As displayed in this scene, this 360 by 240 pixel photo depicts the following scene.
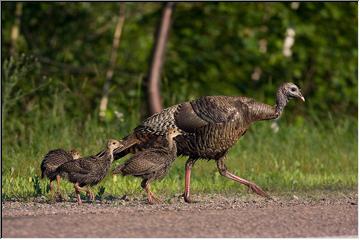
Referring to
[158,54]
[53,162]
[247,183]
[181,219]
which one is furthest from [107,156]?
[158,54]

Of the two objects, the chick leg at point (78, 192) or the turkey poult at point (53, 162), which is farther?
the turkey poult at point (53, 162)

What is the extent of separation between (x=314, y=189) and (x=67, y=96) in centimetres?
485

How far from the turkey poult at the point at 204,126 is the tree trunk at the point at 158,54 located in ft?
22.9

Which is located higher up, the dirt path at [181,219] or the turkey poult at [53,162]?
the turkey poult at [53,162]

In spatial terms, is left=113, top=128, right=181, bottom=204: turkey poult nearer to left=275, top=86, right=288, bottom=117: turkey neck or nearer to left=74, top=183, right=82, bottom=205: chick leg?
left=74, top=183, right=82, bottom=205: chick leg

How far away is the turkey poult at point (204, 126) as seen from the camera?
11586 millimetres

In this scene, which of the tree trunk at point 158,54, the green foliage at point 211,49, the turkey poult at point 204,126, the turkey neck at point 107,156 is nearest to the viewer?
the turkey neck at point 107,156

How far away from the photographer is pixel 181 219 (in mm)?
9422

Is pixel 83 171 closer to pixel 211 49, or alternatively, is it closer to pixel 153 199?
pixel 153 199

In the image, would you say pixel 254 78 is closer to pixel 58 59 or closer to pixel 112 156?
pixel 58 59

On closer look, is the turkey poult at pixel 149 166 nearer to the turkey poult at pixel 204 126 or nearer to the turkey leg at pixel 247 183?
the turkey poult at pixel 204 126

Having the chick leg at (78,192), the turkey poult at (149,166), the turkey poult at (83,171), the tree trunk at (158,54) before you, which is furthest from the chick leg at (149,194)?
the tree trunk at (158,54)

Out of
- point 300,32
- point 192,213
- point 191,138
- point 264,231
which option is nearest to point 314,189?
point 191,138

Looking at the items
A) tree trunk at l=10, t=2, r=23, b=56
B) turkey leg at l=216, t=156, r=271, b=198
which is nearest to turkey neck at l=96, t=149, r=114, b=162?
turkey leg at l=216, t=156, r=271, b=198
